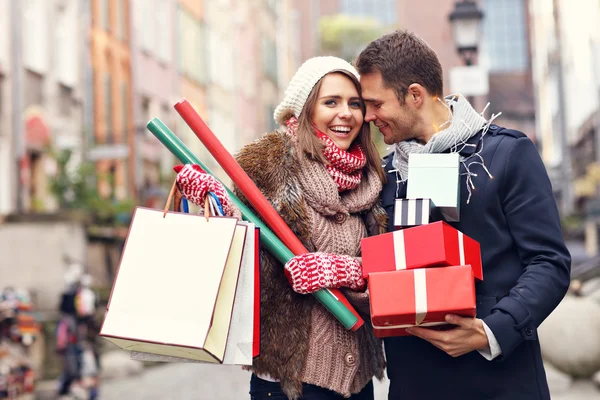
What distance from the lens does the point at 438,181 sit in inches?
129

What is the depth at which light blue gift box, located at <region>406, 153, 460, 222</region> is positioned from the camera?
3.24 meters

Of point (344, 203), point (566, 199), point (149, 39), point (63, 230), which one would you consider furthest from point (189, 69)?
point (344, 203)

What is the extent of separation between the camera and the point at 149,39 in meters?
29.5

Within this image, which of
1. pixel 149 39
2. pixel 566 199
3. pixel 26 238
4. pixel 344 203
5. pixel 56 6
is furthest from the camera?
pixel 566 199

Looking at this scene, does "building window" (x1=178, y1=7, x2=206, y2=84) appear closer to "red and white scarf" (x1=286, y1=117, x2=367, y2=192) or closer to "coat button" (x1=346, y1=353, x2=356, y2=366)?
"red and white scarf" (x1=286, y1=117, x2=367, y2=192)

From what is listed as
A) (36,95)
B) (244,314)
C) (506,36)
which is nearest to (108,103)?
(36,95)

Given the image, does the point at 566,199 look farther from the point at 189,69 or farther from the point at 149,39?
the point at 149,39

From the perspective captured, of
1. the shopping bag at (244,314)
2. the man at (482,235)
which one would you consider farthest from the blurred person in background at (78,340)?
the man at (482,235)

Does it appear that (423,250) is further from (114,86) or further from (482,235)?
(114,86)

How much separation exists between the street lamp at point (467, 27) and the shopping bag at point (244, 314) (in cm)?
968

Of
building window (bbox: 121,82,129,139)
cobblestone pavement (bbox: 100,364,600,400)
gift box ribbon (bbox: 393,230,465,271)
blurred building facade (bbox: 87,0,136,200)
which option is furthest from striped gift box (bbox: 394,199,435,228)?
building window (bbox: 121,82,129,139)

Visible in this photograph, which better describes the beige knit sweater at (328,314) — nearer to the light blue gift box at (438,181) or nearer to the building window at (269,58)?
the light blue gift box at (438,181)

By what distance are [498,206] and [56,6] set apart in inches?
782

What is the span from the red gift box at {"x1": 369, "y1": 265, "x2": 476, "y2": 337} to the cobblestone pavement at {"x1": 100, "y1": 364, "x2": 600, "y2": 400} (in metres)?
8.20
